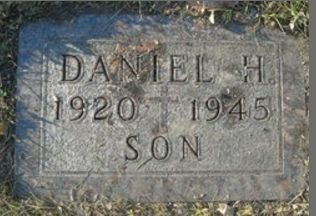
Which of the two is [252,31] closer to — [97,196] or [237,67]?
[237,67]

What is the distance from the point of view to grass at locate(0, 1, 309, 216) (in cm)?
299

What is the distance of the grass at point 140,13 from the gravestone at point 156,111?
1.8 inches

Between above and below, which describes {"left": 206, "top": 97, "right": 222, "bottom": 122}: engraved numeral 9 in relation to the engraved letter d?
below

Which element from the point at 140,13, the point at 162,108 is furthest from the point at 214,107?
the point at 140,13

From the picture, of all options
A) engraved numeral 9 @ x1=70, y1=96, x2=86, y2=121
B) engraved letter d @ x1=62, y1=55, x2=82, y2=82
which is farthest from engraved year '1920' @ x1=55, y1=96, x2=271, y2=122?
engraved letter d @ x1=62, y1=55, x2=82, y2=82

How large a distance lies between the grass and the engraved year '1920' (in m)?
0.29

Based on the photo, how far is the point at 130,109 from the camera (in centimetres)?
307

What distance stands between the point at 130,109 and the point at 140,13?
55 centimetres

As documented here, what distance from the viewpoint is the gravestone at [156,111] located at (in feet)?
9.91

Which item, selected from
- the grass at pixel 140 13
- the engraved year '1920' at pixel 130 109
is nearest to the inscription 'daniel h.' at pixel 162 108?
the engraved year '1920' at pixel 130 109

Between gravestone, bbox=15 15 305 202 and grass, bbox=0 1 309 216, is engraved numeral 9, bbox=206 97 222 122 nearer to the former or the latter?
gravestone, bbox=15 15 305 202

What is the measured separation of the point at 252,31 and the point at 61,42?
42.2 inches

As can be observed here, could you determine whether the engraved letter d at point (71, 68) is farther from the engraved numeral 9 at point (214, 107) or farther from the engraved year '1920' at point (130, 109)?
the engraved numeral 9 at point (214, 107)

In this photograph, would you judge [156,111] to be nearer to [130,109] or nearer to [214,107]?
[130,109]
